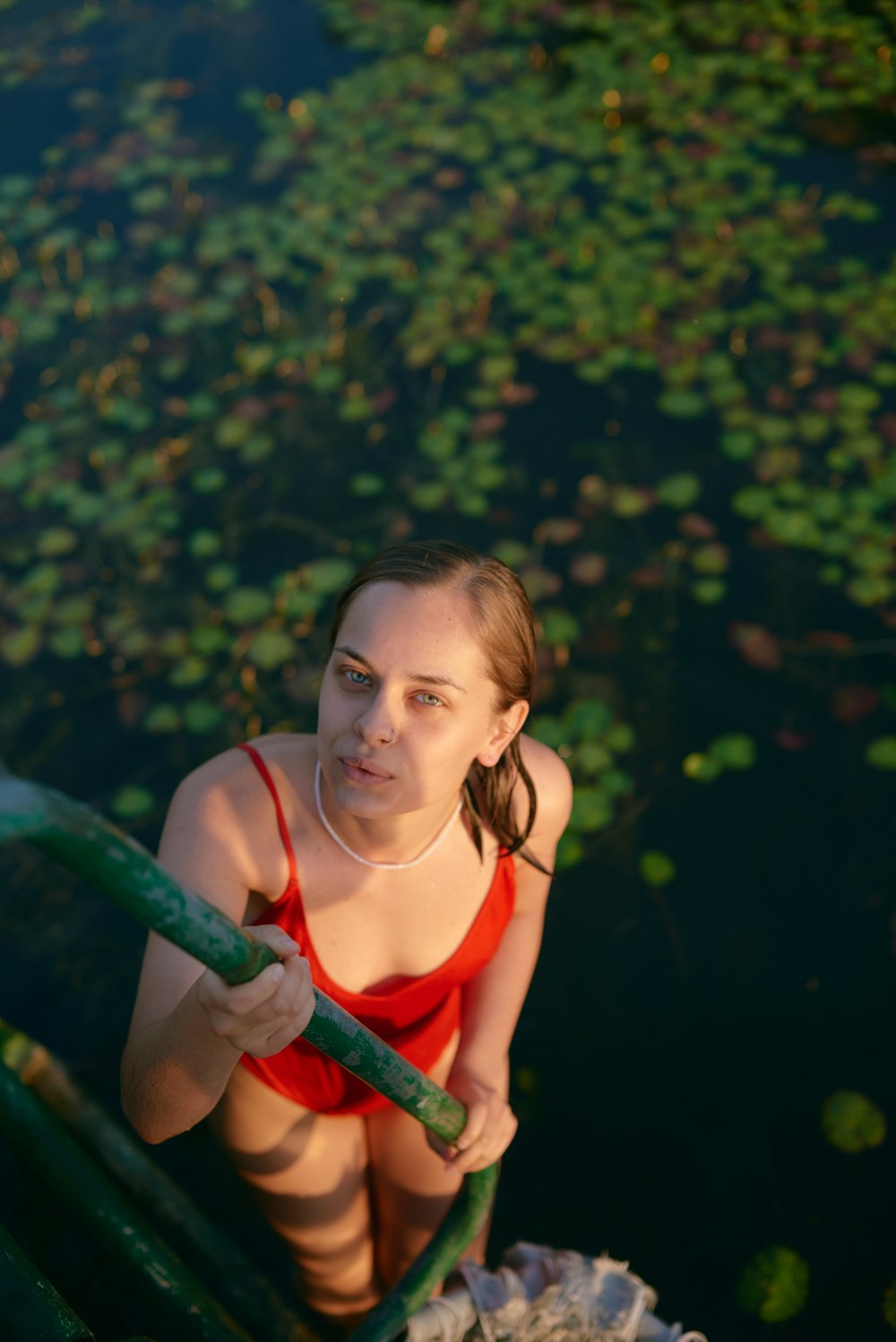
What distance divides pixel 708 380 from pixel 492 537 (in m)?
0.91

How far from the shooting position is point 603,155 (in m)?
Result: 4.34

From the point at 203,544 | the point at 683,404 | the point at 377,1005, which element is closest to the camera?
the point at 377,1005

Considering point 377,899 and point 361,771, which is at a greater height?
point 361,771

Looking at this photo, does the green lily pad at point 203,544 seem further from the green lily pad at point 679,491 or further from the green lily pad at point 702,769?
the green lily pad at point 702,769

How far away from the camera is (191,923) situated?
83 centimetres

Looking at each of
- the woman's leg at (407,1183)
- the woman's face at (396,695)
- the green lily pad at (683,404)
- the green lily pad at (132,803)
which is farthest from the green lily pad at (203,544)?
the woman's face at (396,695)

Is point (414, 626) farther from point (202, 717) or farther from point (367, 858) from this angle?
point (202, 717)

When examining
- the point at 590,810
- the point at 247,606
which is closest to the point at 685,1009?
A: the point at 590,810

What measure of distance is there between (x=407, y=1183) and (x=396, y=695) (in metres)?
0.95

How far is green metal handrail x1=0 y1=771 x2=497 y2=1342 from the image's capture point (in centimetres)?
70

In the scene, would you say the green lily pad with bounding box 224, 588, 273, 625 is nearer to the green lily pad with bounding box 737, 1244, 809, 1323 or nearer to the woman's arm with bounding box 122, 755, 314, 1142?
the woman's arm with bounding box 122, 755, 314, 1142

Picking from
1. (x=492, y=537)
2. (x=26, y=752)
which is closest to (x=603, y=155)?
(x=492, y=537)

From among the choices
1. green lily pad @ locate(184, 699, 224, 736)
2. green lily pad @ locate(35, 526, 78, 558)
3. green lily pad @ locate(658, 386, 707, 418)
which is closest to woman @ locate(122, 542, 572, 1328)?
green lily pad @ locate(184, 699, 224, 736)

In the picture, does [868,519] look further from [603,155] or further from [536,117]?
[536,117]
